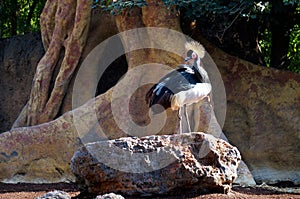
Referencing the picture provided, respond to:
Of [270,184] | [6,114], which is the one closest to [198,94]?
[270,184]

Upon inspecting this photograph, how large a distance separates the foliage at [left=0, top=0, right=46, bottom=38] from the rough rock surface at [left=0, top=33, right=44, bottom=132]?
1244mm

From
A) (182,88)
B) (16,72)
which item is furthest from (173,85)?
(16,72)

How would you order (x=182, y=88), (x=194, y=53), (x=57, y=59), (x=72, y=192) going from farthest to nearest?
1. (x=57, y=59)
2. (x=72, y=192)
3. (x=194, y=53)
4. (x=182, y=88)

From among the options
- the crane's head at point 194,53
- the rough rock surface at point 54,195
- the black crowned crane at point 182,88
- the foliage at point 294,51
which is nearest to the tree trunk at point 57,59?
the crane's head at point 194,53

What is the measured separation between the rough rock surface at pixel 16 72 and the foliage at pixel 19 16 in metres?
1.24

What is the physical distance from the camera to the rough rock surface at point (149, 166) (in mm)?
5312

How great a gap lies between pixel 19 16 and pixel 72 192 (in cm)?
724

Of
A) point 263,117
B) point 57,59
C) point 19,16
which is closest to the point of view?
point 263,117

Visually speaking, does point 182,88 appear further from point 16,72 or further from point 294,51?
point 294,51

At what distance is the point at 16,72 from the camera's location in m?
10.7

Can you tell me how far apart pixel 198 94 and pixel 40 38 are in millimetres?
5230

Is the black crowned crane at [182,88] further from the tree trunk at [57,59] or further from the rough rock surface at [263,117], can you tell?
the tree trunk at [57,59]

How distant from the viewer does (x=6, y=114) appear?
10.5 metres

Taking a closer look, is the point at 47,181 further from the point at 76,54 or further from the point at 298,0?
the point at 298,0
